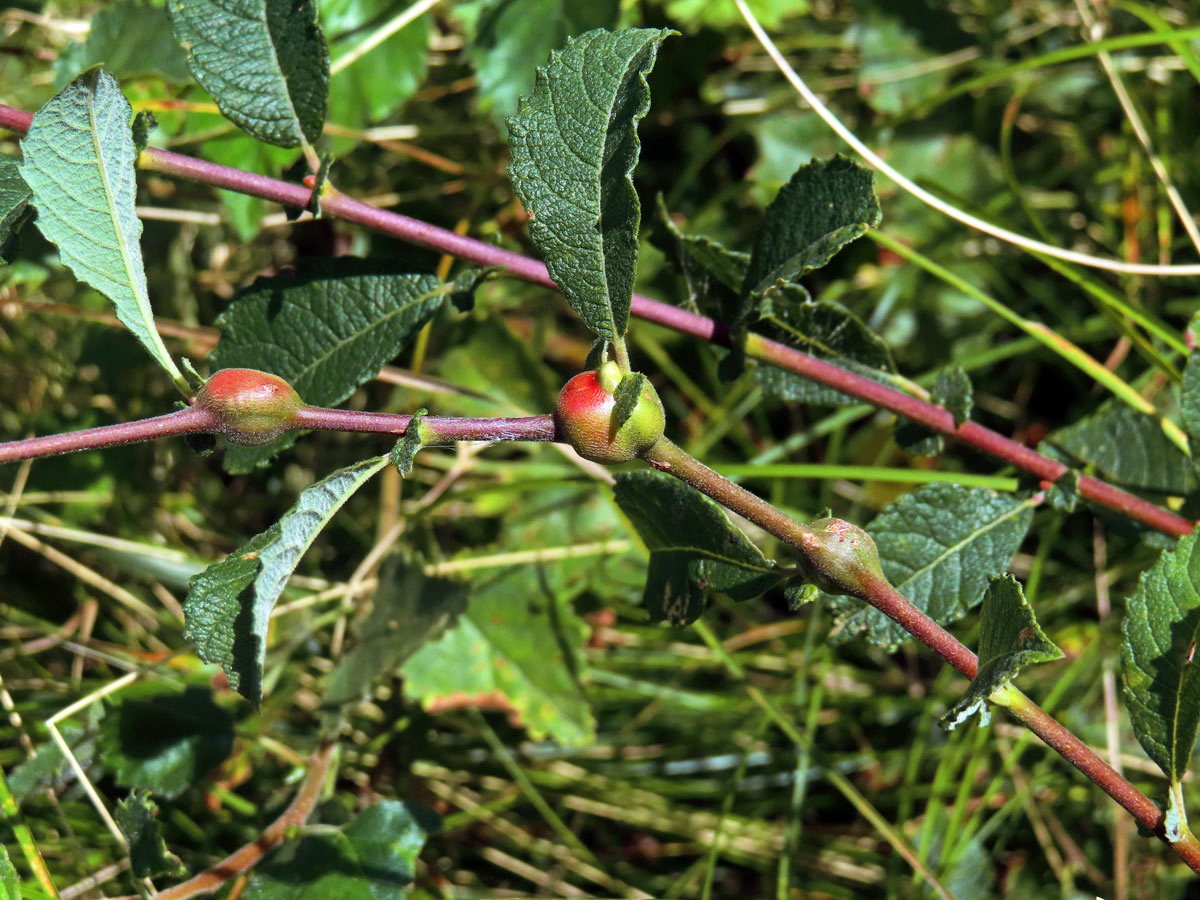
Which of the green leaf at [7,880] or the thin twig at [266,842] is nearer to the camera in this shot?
the green leaf at [7,880]

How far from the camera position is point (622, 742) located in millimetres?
1742

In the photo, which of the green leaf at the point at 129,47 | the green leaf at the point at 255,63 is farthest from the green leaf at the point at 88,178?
the green leaf at the point at 129,47

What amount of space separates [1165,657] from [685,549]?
421mm

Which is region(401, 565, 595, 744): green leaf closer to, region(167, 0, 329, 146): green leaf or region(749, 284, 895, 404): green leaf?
region(749, 284, 895, 404): green leaf

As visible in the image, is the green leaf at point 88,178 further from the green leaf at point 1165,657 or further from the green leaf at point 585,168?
the green leaf at point 1165,657

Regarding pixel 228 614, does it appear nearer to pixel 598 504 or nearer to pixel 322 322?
pixel 322 322

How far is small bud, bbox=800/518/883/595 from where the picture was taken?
750mm

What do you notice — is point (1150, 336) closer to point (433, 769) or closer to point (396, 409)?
point (396, 409)

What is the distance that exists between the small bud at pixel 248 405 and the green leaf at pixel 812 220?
1.58ft

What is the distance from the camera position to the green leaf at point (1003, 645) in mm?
674

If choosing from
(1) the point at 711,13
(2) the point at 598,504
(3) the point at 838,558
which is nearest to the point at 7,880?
(3) the point at 838,558

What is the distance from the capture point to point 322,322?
1050 millimetres

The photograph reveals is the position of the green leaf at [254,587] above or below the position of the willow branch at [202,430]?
below

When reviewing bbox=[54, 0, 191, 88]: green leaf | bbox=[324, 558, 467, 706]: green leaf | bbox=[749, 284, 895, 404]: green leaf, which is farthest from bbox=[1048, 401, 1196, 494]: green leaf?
bbox=[54, 0, 191, 88]: green leaf
